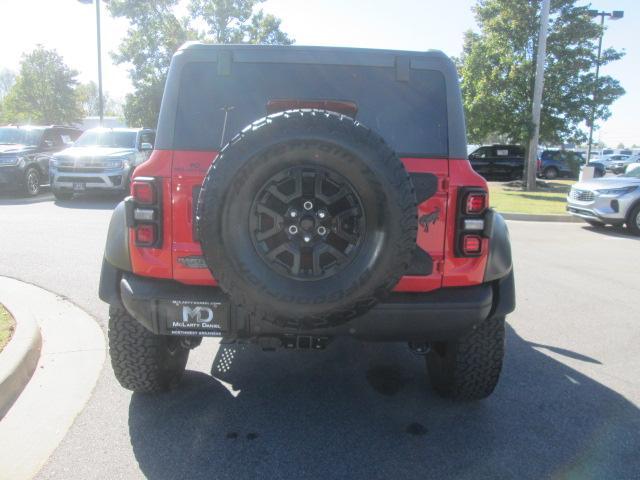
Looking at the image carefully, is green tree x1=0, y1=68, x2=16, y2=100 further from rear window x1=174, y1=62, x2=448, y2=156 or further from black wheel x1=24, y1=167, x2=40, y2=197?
rear window x1=174, y1=62, x2=448, y2=156

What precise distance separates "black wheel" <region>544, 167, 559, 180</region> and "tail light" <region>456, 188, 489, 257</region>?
28.5 metres

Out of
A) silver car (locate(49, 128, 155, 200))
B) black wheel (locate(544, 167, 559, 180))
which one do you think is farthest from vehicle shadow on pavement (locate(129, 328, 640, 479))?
black wheel (locate(544, 167, 559, 180))

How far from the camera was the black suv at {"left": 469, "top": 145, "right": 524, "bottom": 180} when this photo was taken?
25844 millimetres

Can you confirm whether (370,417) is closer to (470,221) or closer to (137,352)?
(470,221)

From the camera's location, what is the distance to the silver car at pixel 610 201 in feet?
35.4

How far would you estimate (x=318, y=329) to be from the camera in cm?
255

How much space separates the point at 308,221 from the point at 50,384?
2.24 m

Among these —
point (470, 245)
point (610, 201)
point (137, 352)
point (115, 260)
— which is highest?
point (470, 245)

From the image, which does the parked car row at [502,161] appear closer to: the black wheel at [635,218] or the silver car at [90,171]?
the black wheel at [635,218]

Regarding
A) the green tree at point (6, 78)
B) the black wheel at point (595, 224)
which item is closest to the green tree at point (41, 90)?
the black wheel at point (595, 224)

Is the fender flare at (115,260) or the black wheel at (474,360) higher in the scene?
the fender flare at (115,260)

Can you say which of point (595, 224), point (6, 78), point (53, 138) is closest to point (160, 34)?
point (53, 138)

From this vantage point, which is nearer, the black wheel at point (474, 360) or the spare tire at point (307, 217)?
the spare tire at point (307, 217)

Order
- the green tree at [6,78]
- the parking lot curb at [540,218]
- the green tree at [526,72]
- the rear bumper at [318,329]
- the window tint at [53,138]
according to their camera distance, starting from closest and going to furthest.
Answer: the rear bumper at [318,329] → the parking lot curb at [540,218] → the window tint at [53,138] → the green tree at [526,72] → the green tree at [6,78]
